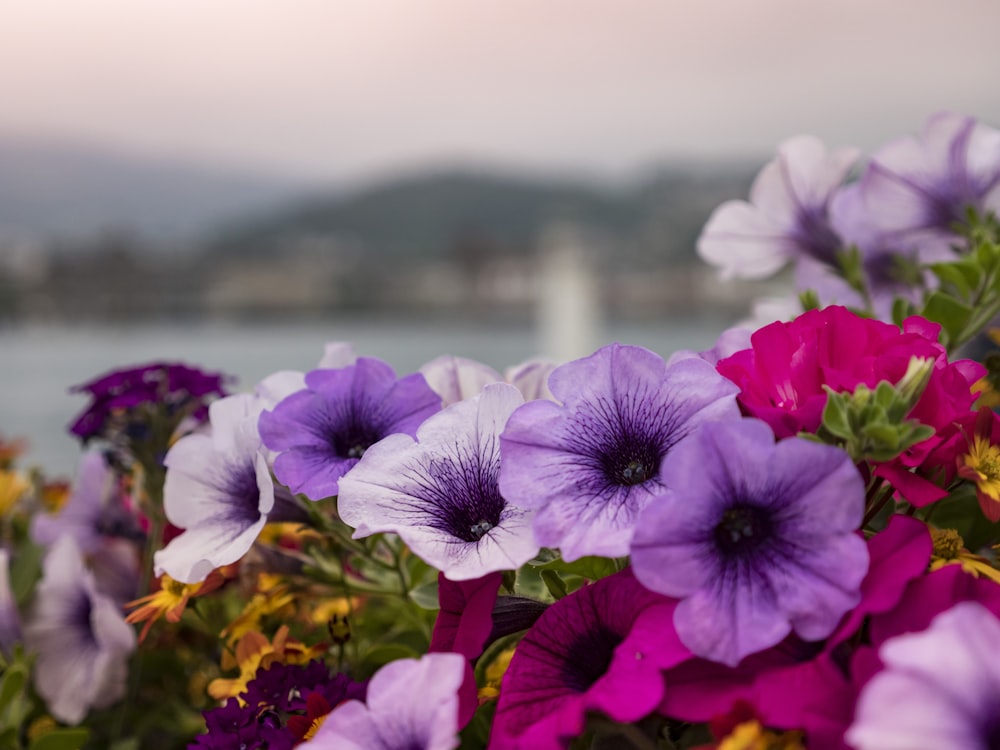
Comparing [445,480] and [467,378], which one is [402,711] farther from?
[467,378]

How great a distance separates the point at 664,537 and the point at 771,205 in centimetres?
39

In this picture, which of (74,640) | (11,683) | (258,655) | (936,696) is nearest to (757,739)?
(936,696)

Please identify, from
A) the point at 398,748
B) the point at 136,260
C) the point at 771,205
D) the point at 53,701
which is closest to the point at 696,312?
the point at 136,260

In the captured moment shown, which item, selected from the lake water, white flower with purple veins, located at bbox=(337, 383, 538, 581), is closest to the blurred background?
the lake water

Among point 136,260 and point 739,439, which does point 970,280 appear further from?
point 136,260

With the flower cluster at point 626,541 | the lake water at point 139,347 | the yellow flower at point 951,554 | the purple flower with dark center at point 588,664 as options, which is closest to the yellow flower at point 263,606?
the flower cluster at point 626,541

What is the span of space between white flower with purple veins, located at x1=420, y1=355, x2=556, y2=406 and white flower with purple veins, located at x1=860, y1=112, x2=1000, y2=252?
10.7 inches

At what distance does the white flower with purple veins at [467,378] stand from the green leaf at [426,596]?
9cm

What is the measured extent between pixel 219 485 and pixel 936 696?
0.99 ft

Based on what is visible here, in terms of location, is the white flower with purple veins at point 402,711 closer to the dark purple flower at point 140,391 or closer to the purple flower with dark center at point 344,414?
→ the purple flower with dark center at point 344,414

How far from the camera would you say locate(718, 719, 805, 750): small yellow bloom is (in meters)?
0.21

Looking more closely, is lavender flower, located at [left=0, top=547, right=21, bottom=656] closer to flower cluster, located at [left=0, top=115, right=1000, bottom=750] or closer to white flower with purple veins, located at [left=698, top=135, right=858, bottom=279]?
flower cluster, located at [left=0, top=115, right=1000, bottom=750]

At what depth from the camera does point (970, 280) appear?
47 centimetres

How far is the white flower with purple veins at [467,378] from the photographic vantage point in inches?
16.6
